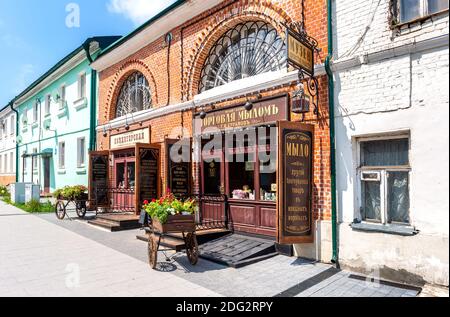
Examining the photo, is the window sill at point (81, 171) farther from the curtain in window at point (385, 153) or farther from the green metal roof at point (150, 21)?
the curtain in window at point (385, 153)

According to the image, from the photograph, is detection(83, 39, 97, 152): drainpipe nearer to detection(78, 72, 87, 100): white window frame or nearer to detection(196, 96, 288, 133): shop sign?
detection(78, 72, 87, 100): white window frame

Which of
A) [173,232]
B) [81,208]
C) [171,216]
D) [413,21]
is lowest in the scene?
[81,208]

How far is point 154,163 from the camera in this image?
10594mm

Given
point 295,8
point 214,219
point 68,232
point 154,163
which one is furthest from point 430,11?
point 68,232

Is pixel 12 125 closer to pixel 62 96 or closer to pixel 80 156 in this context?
pixel 62 96

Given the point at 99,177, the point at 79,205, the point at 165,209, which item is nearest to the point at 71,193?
the point at 79,205

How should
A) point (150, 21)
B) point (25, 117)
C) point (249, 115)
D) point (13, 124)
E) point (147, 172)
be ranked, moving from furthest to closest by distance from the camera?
point (13, 124), point (25, 117), point (150, 21), point (147, 172), point (249, 115)

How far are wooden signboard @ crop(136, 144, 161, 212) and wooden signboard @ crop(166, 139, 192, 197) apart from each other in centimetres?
123

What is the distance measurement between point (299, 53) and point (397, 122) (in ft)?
6.60

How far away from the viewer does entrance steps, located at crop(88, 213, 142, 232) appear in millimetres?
9992

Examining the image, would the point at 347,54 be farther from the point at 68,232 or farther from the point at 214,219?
the point at 68,232

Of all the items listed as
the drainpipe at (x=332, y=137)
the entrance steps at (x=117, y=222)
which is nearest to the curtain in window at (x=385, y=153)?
the drainpipe at (x=332, y=137)

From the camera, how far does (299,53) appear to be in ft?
19.9

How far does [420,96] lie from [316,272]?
10.5 ft
